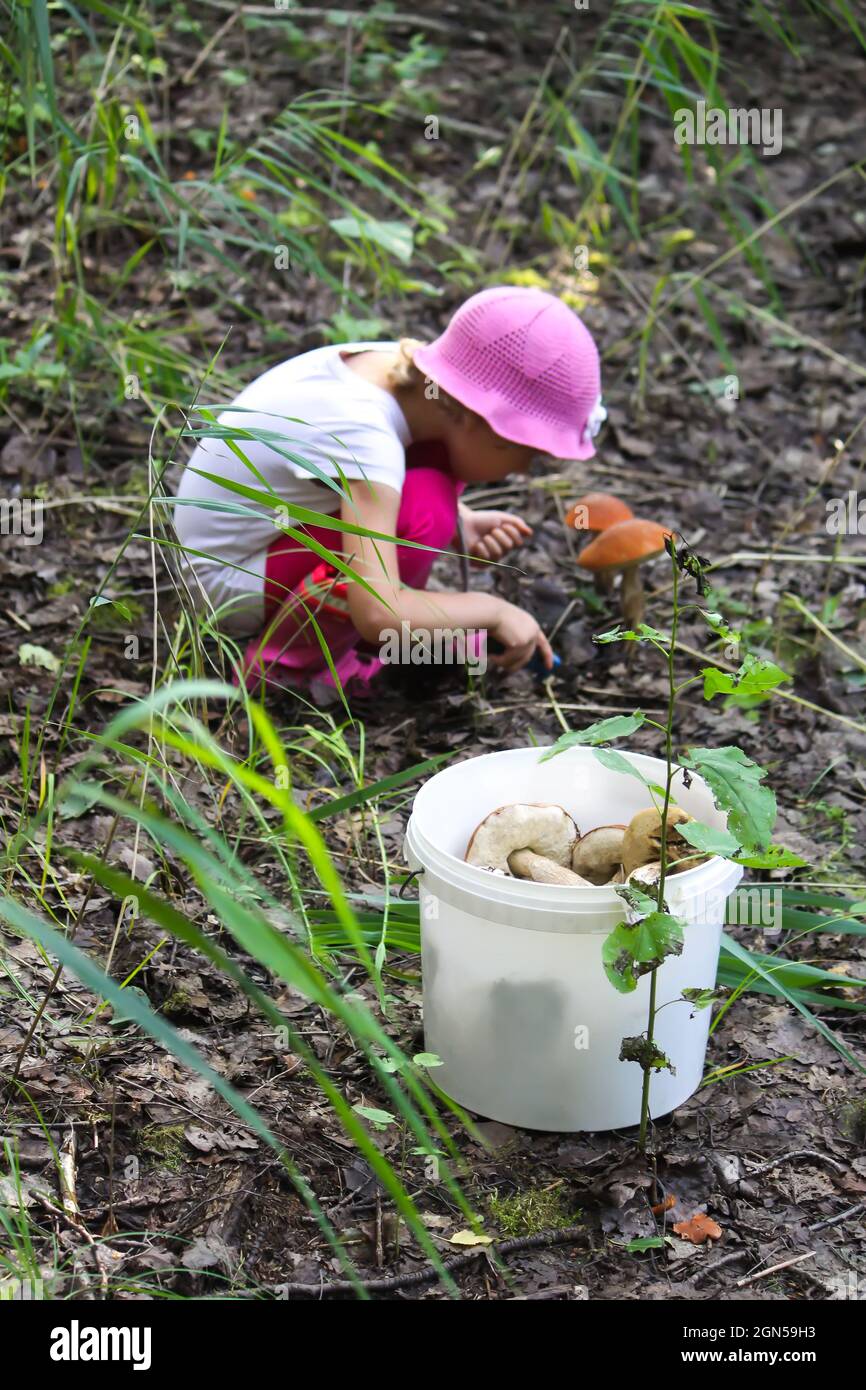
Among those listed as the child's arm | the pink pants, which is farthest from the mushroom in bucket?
the pink pants

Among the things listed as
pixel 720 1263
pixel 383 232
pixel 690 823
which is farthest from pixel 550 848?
pixel 383 232

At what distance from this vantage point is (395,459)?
8.30ft

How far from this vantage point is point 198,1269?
1.45m

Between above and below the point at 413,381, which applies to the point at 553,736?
below

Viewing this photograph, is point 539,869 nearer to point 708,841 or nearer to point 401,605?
point 708,841

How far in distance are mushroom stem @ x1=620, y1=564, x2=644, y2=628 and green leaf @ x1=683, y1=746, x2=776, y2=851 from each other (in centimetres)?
136

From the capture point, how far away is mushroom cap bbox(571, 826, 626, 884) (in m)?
1.86

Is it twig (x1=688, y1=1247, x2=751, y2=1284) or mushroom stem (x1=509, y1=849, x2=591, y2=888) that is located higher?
mushroom stem (x1=509, y1=849, x2=591, y2=888)

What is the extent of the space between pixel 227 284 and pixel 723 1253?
353cm

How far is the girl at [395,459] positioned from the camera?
8.19 ft

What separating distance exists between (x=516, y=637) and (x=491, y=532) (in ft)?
1.38

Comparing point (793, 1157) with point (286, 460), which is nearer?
point (793, 1157)

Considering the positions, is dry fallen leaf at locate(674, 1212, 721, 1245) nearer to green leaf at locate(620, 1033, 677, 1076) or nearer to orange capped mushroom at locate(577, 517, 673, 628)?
green leaf at locate(620, 1033, 677, 1076)

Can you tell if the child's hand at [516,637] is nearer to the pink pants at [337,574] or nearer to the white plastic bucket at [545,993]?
the pink pants at [337,574]
